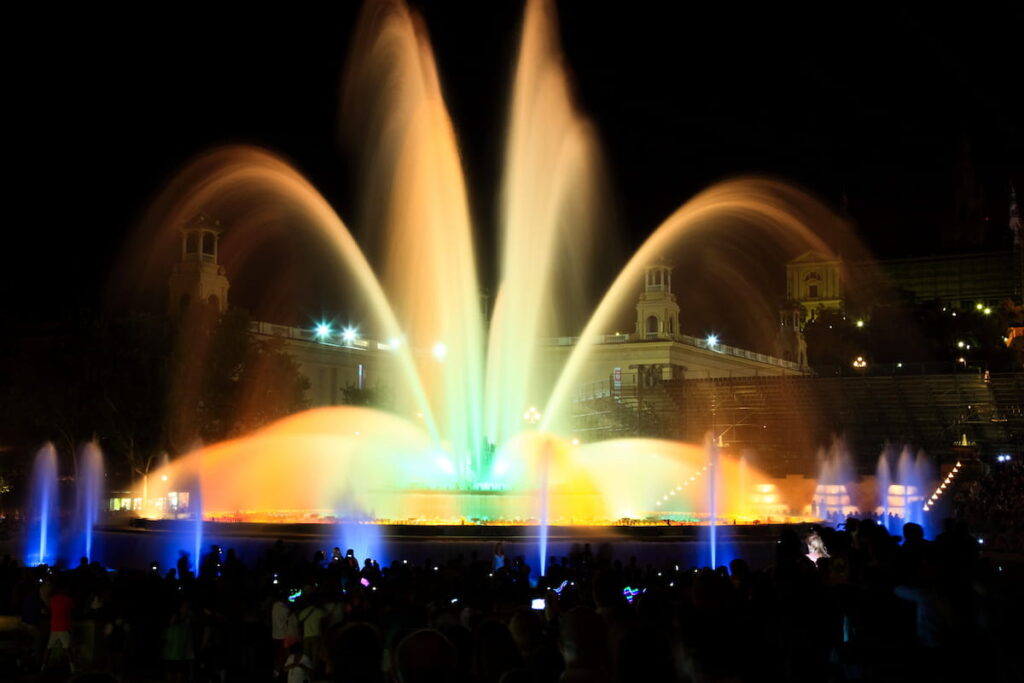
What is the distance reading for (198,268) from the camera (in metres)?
70.0

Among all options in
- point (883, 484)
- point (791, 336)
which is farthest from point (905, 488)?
point (791, 336)

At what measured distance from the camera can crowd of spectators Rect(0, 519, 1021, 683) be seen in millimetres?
5199

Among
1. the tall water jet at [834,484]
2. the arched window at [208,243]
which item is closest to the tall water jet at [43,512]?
the tall water jet at [834,484]

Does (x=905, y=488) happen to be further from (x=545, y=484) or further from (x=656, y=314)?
(x=656, y=314)

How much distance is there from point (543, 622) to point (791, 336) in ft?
359

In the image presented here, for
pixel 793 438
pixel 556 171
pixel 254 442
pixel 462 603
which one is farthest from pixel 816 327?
pixel 462 603

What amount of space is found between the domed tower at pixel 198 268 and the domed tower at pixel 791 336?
50989 mm

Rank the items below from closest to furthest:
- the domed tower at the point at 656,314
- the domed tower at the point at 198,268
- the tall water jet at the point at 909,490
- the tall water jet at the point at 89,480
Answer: the tall water jet at the point at 89,480 < the tall water jet at the point at 909,490 < the domed tower at the point at 198,268 < the domed tower at the point at 656,314

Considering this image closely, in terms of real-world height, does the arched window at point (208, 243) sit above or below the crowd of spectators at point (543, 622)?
above

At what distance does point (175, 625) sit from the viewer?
11.3 metres

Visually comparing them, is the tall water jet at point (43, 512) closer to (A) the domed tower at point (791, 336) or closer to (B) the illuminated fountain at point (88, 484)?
(B) the illuminated fountain at point (88, 484)

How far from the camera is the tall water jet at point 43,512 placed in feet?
90.3

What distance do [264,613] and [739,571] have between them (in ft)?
16.3

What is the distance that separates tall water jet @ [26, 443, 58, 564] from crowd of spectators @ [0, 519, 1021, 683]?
434 inches
